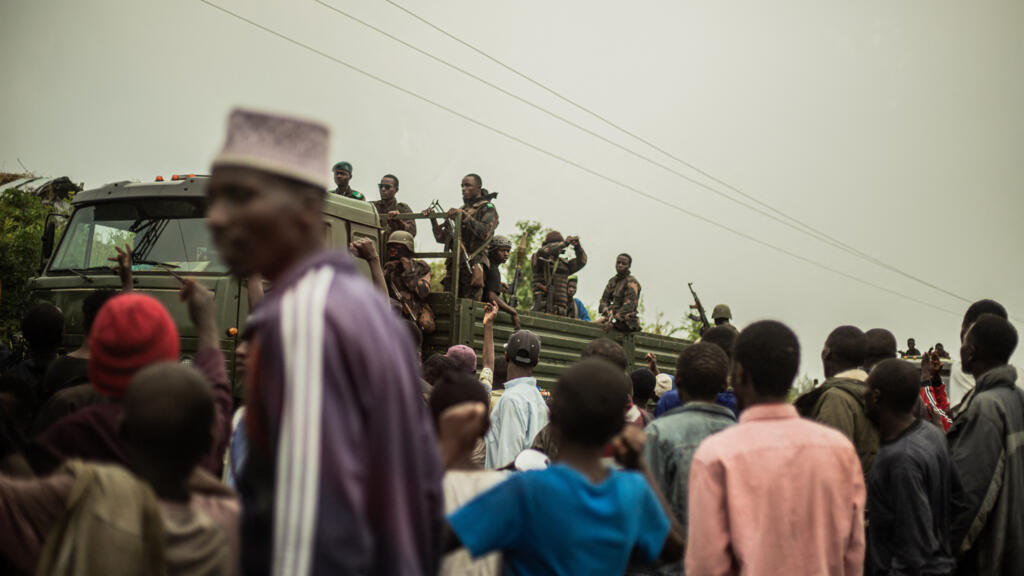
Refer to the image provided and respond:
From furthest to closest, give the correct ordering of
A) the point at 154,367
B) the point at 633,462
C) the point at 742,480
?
the point at 742,480 < the point at 633,462 < the point at 154,367

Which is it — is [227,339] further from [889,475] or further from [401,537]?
[401,537]

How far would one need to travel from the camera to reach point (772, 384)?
3.48 meters

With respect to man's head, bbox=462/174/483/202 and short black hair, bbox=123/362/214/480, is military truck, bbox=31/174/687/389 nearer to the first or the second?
man's head, bbox=462/174/483/202

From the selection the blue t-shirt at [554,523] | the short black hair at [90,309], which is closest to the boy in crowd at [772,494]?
the blue t-shirt at [554,523]

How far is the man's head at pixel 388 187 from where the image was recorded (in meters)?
11.1

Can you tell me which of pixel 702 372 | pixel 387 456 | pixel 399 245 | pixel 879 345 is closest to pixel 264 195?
pixel 387 456

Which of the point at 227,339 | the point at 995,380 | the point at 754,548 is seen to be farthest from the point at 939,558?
the point at 227,339

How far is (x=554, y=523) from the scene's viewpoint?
2.60 meters

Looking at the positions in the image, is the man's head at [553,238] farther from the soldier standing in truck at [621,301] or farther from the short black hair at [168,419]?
the short black hair at [168,419]

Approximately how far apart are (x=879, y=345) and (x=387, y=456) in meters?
5.01

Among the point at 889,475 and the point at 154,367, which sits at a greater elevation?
the point at 154,367

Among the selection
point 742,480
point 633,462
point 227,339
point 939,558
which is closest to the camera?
point 633,462

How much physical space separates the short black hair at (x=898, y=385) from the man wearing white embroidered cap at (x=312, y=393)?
3.53 metres

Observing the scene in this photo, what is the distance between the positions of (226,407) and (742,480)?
1834 mm
